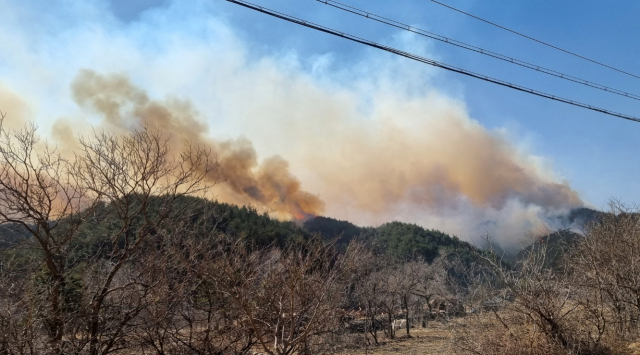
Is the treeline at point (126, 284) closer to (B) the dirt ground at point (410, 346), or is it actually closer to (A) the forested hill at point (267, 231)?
(A) the forested hill at point (267, 231)

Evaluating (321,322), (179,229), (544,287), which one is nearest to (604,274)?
(544,287)

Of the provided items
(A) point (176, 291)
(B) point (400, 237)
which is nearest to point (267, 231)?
(A) point (176, 291)

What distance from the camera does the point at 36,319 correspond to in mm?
7672

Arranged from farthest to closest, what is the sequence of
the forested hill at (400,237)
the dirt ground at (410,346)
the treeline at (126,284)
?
the forested hill at (400,237) < the dirt ground at (410,346) < the treeline at (126,284)

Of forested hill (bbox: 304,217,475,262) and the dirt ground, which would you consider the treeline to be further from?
forested hill (bbox: 304,217,475,262)

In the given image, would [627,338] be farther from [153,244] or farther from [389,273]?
[389,273]

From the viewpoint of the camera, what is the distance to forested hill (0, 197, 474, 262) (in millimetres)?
9753

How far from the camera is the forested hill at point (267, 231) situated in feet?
32.0

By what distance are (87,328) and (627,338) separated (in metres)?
14.7

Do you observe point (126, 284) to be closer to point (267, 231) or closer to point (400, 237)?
point (267, 231)

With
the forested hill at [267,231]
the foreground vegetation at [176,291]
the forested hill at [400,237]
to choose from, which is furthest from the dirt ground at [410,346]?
the forested hill at [400,237]

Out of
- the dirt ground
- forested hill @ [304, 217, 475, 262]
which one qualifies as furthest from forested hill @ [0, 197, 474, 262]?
the dirt ground

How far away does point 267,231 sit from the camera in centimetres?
4625

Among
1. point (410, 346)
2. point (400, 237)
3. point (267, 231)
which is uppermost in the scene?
point (400, 237)
